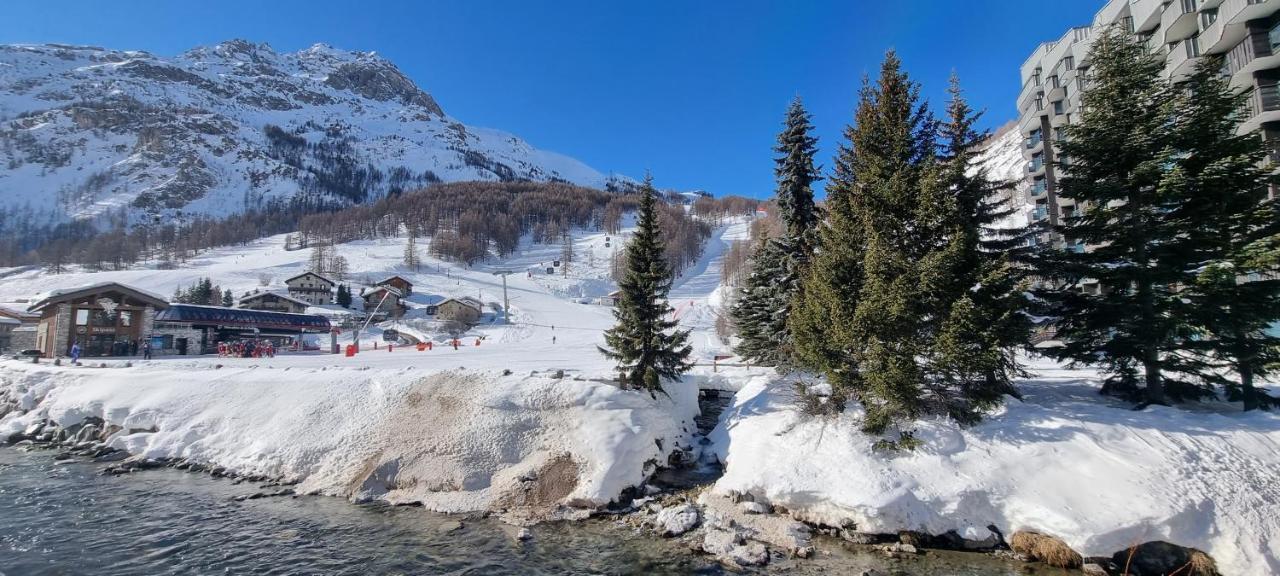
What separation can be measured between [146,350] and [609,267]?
331ft

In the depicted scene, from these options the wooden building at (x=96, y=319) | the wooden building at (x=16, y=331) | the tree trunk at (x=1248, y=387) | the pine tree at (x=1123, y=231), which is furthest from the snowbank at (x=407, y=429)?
the wooden building at (x=16, y=331)

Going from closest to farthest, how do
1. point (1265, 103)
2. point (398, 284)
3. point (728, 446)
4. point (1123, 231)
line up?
point (1123, 231)
point (728, 446)
point (1265, 103)
point (398, 284)

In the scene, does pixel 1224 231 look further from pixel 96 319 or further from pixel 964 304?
pixel 96 319

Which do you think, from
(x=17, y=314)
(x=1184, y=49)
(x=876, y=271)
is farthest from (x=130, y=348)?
(x=1184, y=49)

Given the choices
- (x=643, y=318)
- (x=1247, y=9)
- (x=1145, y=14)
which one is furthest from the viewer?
(x=1145, y=14)

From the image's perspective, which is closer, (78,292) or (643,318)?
(643,318)

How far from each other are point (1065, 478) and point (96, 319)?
59.3 m

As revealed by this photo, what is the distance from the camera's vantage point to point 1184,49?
24156 millimetres

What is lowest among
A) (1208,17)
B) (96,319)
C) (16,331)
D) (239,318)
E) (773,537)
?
(773,537)

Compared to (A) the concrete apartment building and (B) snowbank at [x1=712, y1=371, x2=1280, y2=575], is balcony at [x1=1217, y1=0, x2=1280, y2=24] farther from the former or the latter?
(B) snowbank at [x1=712, y1=371, x2=1280, y2=575]

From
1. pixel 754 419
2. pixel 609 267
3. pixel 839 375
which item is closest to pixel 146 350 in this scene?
pixel 754 419

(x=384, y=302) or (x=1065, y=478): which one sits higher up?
(x=384, y=302)

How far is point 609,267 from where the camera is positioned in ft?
449

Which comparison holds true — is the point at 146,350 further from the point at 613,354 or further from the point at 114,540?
the point at 613,354
